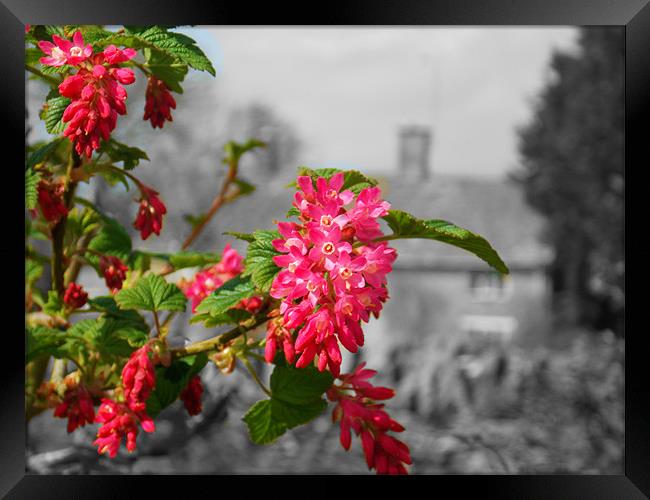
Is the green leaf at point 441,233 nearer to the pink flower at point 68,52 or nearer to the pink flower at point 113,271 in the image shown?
the pink flower at point 68,52

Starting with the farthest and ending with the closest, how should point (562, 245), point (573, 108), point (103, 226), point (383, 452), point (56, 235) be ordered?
point (562, 245), point (573, 108), point (103, 226), point (56, 235), point (383, 452)

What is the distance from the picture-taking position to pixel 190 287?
135 centimetres

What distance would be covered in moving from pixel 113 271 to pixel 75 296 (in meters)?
0.07

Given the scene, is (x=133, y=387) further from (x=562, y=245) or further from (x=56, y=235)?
(x=562, y=245)

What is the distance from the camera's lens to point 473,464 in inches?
119

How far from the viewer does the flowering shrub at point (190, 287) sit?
79 centimetres

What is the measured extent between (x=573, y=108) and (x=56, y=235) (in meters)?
18.5

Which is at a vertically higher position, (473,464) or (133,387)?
(133,387)

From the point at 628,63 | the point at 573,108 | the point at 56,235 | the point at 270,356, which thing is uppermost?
the point at 573,108

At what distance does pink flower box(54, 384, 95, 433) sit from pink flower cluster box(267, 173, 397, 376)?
47cm

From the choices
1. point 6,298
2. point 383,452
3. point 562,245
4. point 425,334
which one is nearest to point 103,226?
point 6,298

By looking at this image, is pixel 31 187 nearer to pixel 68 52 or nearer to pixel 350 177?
pixel 68 52

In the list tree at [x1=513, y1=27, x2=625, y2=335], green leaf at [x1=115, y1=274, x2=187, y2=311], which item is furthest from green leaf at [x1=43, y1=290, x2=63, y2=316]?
tree at [x1=513, y1=27, x2=625, y2=335]
